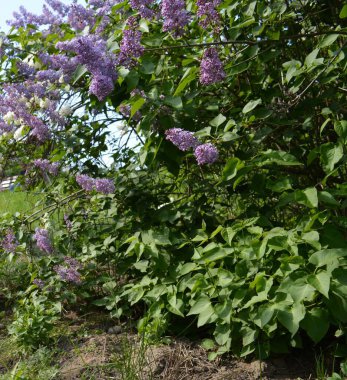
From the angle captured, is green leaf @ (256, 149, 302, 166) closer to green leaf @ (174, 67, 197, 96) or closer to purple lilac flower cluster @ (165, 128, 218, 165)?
purple lilac flower cluster @ (165, 128, 218, 165)

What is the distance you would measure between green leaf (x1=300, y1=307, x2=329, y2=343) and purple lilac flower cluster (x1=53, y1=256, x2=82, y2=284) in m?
1.46

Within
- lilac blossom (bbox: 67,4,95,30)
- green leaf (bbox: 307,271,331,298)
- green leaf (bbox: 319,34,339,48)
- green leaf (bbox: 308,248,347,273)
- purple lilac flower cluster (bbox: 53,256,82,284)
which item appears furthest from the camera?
purple lilac flower cluster (bbox: 53,256,82,284)

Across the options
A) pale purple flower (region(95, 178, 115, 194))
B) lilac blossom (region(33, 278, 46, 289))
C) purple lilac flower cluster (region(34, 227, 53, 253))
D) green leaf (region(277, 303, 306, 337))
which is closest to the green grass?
lilac blossom (region(33, 278, 46, 289))

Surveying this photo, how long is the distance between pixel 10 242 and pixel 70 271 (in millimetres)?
409

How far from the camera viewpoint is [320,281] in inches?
76.9

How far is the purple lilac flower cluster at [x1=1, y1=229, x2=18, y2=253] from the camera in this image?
10.2 ft

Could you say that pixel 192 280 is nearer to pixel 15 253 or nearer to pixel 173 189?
pixel 173 189

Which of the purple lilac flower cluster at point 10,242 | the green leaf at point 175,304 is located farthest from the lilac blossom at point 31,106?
the green leaf at point 175,304

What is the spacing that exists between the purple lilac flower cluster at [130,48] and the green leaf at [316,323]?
1.22m

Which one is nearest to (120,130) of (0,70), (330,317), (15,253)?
(0,70)

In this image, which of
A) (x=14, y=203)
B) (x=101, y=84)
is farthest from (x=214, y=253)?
(x=14, y=203)

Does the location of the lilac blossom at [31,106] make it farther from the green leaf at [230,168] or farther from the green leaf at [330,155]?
the green leaf at [330,155]

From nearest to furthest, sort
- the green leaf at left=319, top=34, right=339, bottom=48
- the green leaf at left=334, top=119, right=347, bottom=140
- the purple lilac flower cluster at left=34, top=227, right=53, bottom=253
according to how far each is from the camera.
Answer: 1. the green leaf at left=334, top=119, right=347, bottom=140
2. the green leaf at left=319, top=34, right=339, bottom=48
3. the purple lilac flower cluster at left=34, top=227, right=53, bottom=253

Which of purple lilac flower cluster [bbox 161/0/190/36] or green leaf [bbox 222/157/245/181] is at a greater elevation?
purple lilac flower cluster [bbox 161/0/190/36]
